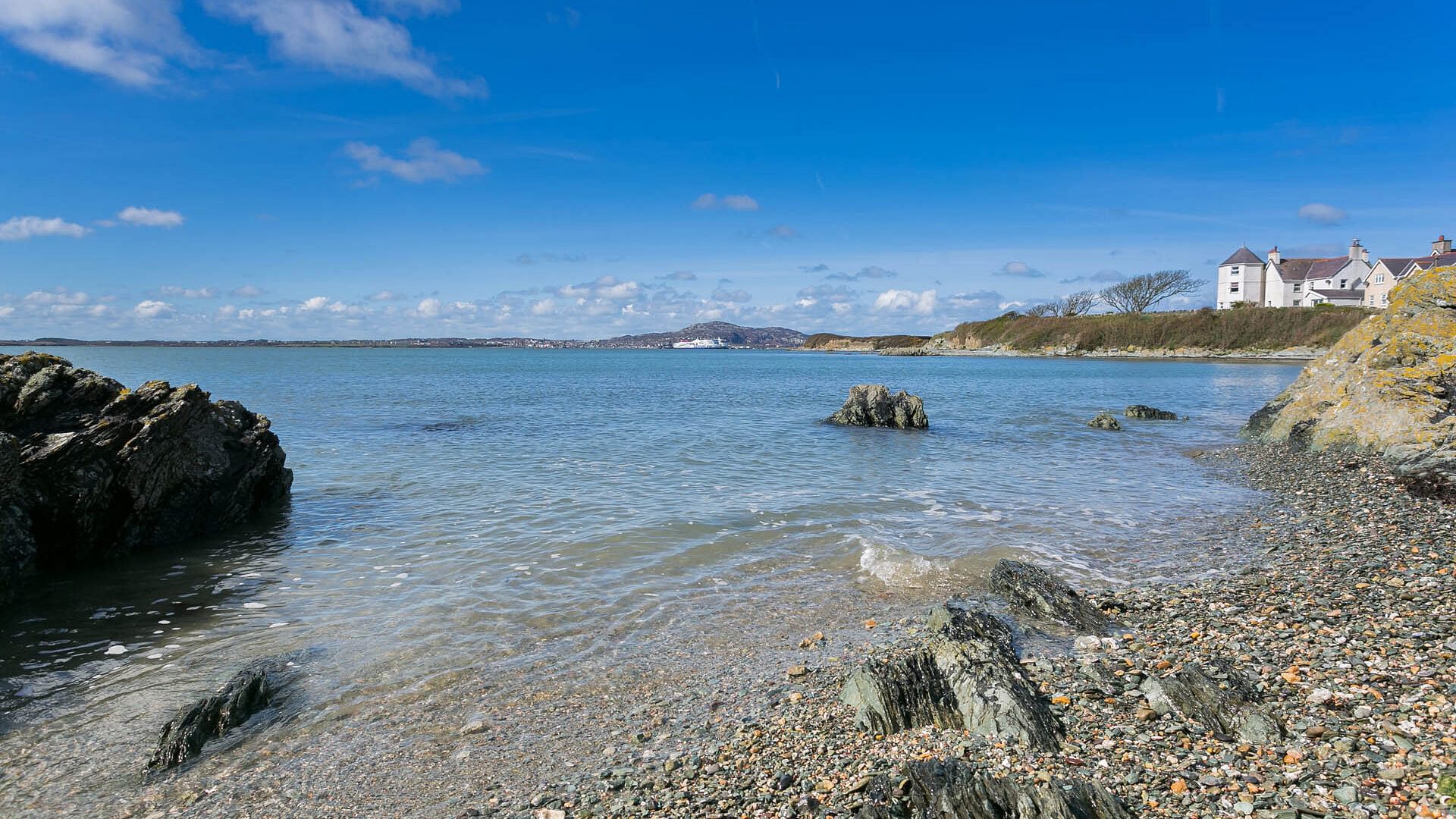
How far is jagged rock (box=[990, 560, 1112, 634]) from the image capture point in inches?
342

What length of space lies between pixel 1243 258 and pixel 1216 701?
15143 cm

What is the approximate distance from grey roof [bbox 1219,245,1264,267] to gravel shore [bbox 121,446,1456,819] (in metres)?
146

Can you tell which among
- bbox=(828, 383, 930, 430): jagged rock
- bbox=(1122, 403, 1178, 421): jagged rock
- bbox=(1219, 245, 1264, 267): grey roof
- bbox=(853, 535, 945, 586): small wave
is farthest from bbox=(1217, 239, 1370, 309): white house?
bbox=(853, 535, 945, 586): small wave

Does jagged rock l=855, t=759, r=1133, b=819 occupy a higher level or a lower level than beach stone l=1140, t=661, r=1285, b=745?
lower

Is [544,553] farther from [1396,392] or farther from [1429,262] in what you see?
[1429,262]

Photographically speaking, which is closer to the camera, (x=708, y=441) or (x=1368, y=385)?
(x=1368, y=385)

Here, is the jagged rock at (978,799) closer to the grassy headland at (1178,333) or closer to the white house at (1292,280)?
the grassy headland at (1178,333)

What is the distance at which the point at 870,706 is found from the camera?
6.37 m

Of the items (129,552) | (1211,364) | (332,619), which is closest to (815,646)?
(332,619)

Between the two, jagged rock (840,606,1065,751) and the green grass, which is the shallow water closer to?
→ jagged rock (840,606,1065,751)

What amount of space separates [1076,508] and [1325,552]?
5454 millimetres

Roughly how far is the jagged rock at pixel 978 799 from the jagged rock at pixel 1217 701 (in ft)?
4.87

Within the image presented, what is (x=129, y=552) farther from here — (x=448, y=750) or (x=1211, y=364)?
(x=1211, y=364)

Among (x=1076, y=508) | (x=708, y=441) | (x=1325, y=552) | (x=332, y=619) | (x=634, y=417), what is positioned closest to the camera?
(x=332, y=619)
